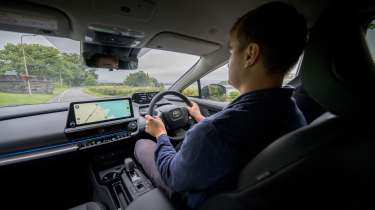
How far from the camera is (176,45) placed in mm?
2094

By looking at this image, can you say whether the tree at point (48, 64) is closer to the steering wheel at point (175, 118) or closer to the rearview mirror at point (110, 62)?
the rearview mirror at point (110, 62)

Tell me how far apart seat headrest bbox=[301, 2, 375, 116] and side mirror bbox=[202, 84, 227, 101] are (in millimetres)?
2007

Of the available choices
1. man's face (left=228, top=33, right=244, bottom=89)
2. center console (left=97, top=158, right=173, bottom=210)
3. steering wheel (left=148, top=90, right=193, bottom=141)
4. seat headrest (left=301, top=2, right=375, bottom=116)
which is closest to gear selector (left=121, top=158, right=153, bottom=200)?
center console (left=97, top=158, right=173, bottom=210)

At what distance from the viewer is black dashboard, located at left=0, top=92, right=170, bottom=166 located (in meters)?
1.46

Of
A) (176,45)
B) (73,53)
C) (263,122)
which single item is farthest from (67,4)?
(263,122)

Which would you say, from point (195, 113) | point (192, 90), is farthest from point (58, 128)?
point (192, 90)

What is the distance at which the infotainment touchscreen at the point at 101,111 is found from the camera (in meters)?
1.62

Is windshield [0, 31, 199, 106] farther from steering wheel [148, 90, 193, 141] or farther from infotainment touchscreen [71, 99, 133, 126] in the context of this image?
steering wheel [148, 90, 193, 141]

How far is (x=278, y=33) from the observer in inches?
30.2

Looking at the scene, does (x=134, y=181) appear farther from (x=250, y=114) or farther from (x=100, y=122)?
(x=250, y=114)

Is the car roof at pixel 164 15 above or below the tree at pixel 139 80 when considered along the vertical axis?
above

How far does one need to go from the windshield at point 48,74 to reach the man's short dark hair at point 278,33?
158 centimetres

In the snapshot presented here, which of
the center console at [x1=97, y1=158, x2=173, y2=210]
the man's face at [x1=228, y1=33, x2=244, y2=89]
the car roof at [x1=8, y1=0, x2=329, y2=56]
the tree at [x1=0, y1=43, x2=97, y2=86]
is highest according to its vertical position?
the car roof at [x1=8, y1=0, x2=329, y2=56]

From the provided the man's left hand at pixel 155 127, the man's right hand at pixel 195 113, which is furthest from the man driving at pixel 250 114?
the man's right hand at pixel 195 113
